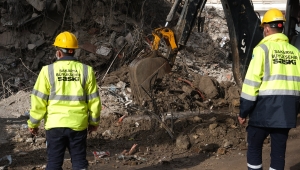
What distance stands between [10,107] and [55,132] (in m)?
4.67

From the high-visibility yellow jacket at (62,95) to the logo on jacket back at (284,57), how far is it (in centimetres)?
195

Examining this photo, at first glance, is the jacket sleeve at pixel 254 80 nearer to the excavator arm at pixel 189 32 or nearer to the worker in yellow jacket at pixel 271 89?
the worker in yellow jacket at pixel 271 89

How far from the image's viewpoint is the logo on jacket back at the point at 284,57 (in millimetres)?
5398

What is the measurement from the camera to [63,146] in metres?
5.59

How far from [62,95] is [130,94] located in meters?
5.08

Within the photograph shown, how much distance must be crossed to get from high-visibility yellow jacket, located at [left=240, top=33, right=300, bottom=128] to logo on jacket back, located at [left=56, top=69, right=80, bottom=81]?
68.8 inches

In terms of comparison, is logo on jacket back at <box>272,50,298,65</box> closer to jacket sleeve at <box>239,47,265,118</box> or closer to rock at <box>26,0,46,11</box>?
jacket sleeve at <box>239,47,265,118</box>

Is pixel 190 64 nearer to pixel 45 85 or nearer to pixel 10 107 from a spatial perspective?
pixel 10 107

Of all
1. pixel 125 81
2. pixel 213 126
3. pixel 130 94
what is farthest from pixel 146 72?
pixel 213 126

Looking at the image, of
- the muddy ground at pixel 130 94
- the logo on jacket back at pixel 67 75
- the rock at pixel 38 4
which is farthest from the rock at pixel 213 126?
the rock at pixel 38 4

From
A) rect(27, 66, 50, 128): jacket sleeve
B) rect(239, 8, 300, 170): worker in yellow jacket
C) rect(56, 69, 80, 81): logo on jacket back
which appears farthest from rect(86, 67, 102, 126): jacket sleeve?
rect(239, 8, 300, 170): worker in yellow jacket

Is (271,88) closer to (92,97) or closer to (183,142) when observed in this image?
(92,97)

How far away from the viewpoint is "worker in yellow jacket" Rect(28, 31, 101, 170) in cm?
549

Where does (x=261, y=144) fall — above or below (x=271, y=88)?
below
